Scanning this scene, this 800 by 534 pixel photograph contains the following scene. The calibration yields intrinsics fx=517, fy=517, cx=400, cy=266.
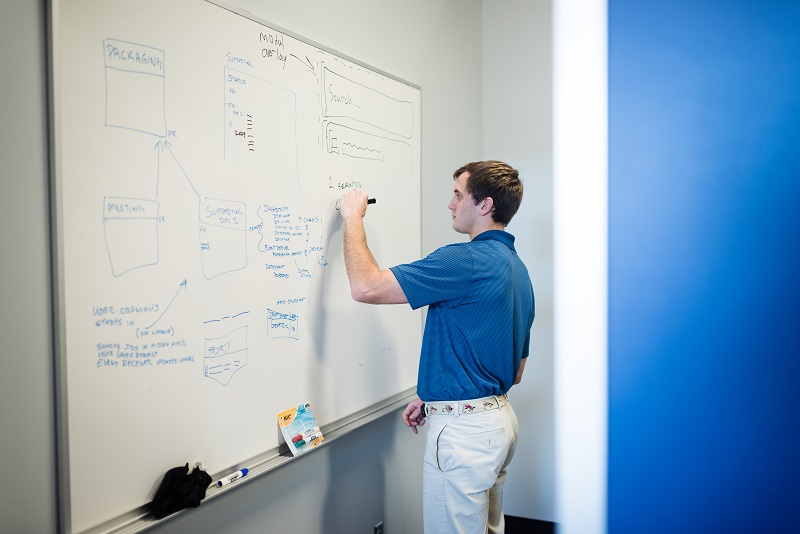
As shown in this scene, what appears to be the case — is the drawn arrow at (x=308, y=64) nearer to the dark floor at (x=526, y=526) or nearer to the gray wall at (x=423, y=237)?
the gray wall at (x=423, y=237)

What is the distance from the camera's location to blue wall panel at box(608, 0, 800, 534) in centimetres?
214

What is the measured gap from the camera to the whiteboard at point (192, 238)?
956 millimetres

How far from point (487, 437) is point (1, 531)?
45.2 inches

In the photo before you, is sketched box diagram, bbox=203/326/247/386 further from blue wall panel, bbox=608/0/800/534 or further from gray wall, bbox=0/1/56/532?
blue wall panel, bbox=608/0/800/534

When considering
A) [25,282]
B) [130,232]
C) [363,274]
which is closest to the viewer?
[25,282]

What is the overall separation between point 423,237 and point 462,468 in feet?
3.25

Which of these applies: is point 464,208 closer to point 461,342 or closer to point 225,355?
point 461,342

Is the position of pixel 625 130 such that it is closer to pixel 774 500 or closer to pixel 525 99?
pixel 525 99

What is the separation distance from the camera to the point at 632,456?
241cm

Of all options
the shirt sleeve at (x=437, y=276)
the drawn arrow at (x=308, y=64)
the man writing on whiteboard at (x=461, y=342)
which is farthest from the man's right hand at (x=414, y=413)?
the drawn arrow at (x=308, y=64)

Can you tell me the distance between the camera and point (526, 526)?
8.84ft

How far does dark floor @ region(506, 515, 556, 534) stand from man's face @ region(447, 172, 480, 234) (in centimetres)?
178

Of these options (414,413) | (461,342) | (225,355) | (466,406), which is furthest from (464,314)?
(225,355)

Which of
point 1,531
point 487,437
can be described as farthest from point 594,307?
point 1,531
